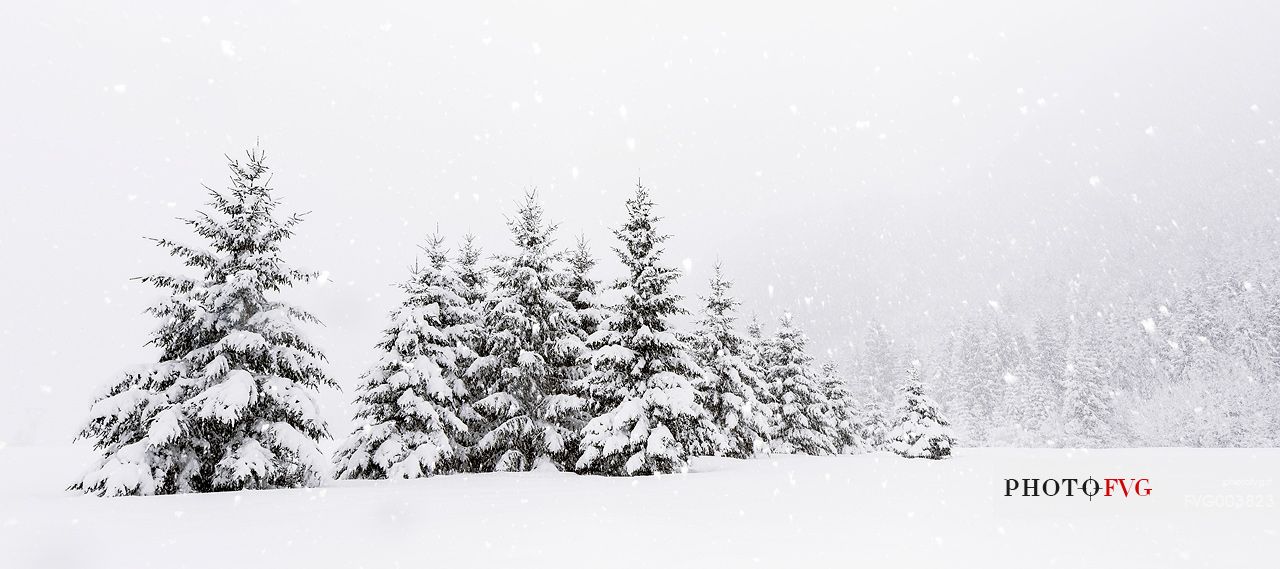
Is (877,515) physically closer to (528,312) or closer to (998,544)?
(998,544)

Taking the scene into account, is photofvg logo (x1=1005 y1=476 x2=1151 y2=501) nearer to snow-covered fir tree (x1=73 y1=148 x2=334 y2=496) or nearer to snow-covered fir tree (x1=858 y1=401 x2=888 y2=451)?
snow-covered fir tree (x1=73 y1=148 x2=334 y2=496)

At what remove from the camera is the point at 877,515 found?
10.9m

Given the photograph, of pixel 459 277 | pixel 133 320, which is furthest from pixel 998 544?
pixel 133 320

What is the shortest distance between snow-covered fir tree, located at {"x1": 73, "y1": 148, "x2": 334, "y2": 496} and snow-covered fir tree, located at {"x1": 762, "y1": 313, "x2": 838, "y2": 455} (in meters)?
24.7

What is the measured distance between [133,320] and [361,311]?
13007 cm

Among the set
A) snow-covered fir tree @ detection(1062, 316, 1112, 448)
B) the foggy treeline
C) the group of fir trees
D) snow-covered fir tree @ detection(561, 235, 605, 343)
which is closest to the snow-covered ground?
the group of fir trees

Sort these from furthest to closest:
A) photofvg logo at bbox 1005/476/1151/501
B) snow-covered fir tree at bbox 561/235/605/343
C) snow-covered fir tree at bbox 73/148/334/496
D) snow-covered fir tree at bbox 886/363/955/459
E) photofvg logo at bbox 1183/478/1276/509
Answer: snow-covered fir tree at bbox 886/363/955/459 < snow-covered fir tree at bbox 561/235/605/343 < snow-covered fir tree at bbox 73/148/334/496 < photofvg logo at bbox 1005/476/1151/501 < photofvg logo at bbox 1183/478/1276/509

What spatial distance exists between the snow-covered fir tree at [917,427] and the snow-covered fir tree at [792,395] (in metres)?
4.07

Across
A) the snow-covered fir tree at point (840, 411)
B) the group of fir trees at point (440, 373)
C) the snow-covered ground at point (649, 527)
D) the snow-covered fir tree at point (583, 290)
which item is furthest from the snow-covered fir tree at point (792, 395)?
the snow-covered ground at point (649, 527)

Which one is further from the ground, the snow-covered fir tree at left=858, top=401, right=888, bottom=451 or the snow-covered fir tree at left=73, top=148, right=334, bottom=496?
the snow-covered fir tree at left=73, top=148, right=334, bottom=496

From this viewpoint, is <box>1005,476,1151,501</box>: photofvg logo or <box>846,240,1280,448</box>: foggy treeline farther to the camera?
<box>846,240,1280,448</box>: foggy treeline

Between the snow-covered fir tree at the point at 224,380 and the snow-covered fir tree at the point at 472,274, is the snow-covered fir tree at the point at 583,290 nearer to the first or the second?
the snow-covered fir tree at the point at 472,274

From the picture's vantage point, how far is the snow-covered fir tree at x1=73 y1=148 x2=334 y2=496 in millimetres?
13531

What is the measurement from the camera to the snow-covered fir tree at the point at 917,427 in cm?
3166
